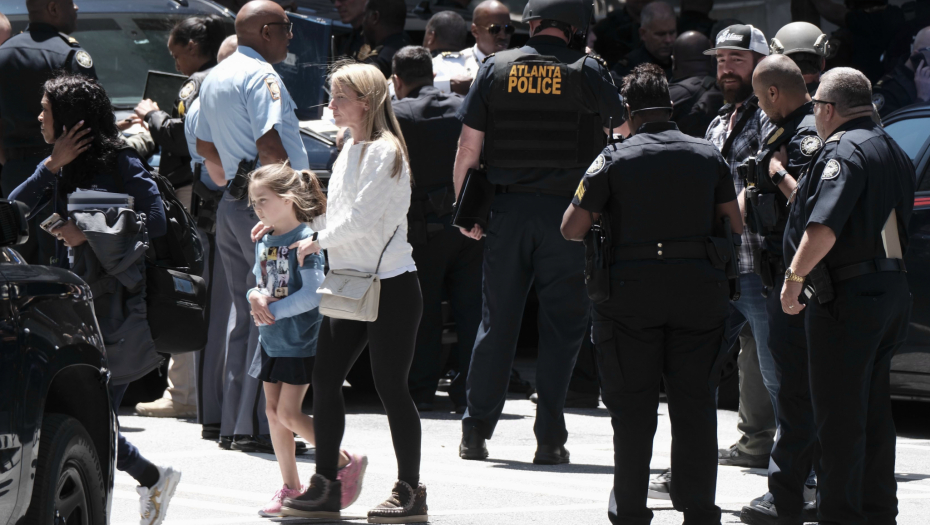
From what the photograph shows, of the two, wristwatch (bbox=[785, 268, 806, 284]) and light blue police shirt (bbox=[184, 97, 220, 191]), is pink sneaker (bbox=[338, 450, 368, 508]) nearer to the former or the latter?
wristwatch (bbox=[785, 268, 806, 284])

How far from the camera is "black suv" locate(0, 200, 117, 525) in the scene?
3289mm

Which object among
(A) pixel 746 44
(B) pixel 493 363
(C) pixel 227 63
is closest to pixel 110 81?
(C) pixel 227 63

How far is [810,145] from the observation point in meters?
5.52

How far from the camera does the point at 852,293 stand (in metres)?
4.82

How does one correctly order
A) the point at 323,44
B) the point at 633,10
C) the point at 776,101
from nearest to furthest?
1. the point at 776,101
2. the point at 323,44
3. the point at 633,10

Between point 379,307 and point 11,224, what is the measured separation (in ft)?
6.22

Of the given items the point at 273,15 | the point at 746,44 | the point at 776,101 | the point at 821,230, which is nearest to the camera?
the point at 821,230

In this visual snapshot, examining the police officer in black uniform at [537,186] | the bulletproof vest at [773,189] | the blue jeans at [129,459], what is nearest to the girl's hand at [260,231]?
the blue jeans at [129,459]

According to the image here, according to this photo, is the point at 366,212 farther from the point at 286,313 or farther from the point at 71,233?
the point at 71,233

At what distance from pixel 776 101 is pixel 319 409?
2.37 meters

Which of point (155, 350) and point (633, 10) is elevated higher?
point (633, 10)

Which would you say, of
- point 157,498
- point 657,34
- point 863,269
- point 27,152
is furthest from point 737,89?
point 27,152

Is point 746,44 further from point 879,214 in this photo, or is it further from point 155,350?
point 155,350

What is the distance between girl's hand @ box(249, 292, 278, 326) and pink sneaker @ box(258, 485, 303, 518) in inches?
27.3
